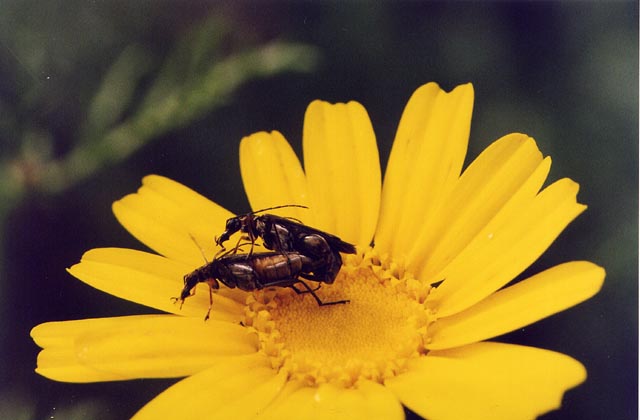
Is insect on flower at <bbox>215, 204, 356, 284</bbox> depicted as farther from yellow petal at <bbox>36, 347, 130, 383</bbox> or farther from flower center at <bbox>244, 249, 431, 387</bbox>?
yellow petal at <bbox>36, 347, 130, 383</bbox>

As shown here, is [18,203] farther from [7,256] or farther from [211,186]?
[211,186]

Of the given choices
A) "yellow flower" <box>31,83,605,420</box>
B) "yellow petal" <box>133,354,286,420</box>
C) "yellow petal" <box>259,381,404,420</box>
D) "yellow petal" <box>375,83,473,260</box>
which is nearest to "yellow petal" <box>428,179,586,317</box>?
"yellow flower" <box>31,83,605,420</box>

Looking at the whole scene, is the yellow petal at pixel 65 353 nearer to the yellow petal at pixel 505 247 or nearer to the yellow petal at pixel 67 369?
the yellow petal at pixel 67 369

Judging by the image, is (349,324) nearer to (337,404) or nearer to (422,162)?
(337,404)

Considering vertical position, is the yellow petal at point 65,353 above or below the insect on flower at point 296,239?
below

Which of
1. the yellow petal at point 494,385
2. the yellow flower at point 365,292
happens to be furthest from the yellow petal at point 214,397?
the yellow petal at point 494,385
